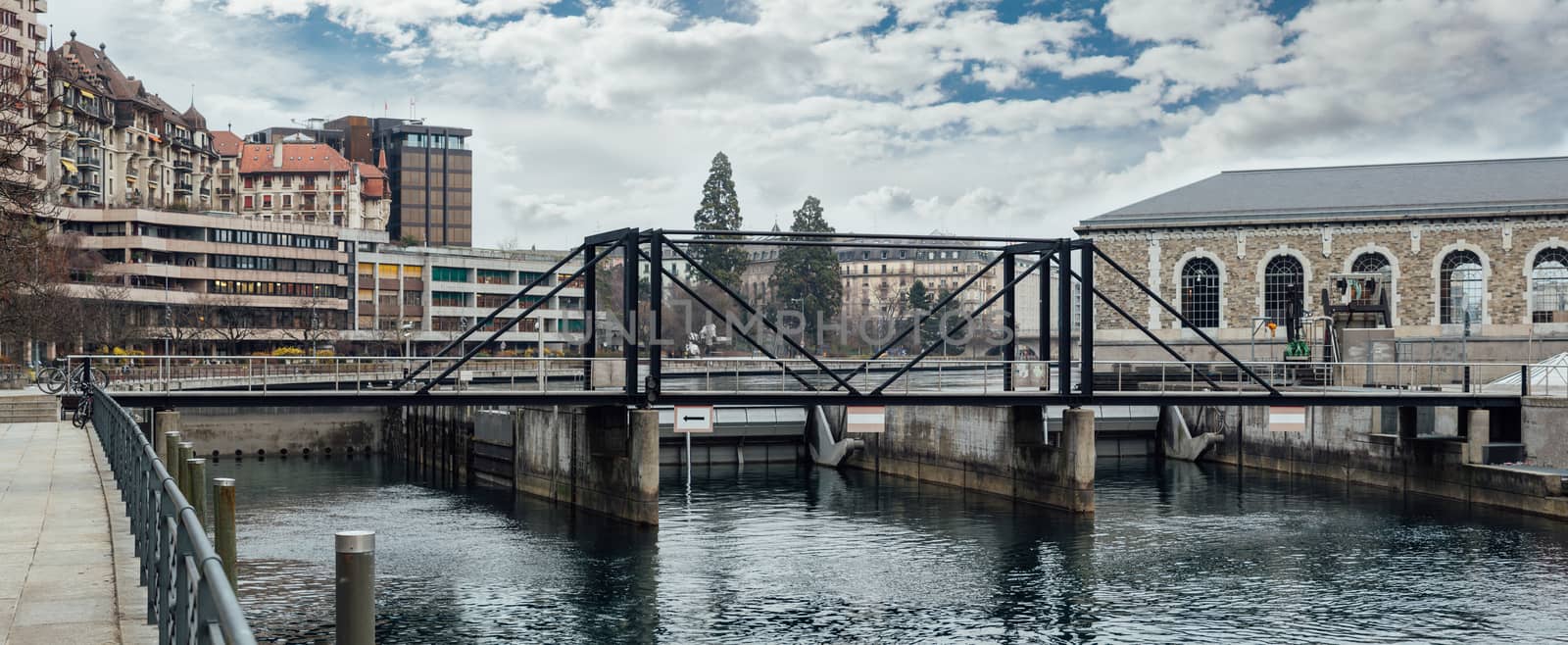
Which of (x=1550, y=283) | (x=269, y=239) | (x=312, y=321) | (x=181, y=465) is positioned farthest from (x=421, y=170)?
(x=181, y=465)

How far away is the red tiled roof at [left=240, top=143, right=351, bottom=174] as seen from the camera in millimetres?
170000

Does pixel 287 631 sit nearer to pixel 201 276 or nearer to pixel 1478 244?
pixel 1478 244

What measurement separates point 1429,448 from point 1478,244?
3081 cm

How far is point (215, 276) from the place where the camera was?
12750 cm

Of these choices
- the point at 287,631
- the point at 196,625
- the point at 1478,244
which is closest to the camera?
the point at 196,625

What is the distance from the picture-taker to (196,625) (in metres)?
7.29

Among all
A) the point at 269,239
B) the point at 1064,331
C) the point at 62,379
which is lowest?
the point at 62,379

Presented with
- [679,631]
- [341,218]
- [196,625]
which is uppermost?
[341,218]

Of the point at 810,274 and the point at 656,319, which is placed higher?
the point at 810,274

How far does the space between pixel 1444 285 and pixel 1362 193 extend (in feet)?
23.3

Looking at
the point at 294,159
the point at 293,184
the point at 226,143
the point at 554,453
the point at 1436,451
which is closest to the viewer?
the point at 554,453

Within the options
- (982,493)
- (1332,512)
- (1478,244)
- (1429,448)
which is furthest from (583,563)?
(1478,244)

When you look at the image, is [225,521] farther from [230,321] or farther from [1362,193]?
[230,321]

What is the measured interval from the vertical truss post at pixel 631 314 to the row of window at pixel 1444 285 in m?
41.2
